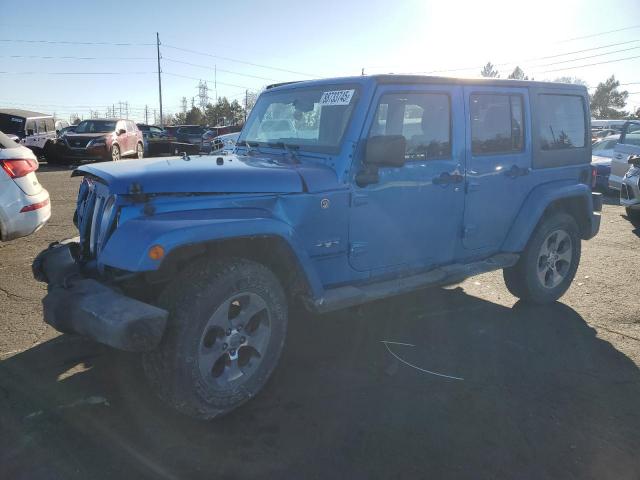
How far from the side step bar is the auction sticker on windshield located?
1.34 m

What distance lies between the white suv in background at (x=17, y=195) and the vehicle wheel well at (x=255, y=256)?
3369 mm

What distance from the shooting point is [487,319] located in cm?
462

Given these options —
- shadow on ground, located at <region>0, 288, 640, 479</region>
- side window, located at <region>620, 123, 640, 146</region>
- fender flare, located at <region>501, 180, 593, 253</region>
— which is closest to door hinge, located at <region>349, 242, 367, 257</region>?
shadow on ground, located at <region>0, 288, 640, 479</region>

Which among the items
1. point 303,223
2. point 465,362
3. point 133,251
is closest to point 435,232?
point 465,362

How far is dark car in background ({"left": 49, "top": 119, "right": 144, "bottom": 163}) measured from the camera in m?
16.8

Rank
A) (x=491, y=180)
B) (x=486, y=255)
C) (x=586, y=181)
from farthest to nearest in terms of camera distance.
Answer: (x=586, y=181) → (x=486, y=255) → (x=491, y=180)

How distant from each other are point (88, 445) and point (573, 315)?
4291 millimetres

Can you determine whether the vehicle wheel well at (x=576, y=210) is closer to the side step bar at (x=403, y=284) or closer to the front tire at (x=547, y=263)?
the front tire at (x=547, y=263)

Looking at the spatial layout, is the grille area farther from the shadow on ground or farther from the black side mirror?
the black side mirror

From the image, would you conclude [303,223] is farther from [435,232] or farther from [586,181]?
[586,181]

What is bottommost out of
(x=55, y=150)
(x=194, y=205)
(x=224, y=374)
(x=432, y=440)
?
(x=432, y=440)

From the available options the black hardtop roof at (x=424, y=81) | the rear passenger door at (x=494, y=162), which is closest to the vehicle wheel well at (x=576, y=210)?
the rear passenger door at (x=494, y=162)

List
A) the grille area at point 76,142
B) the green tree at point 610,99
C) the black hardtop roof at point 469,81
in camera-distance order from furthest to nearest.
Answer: the green tree at point 610,99 → the grille area at point 76,142 → the black hardtop roof at point 469,81

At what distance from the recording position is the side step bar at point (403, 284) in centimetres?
326
